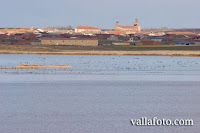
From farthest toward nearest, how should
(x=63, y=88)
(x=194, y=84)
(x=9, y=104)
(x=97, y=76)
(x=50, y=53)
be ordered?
1. (x=50, y=53)
2. (x=97, y=76)
3. (x=194, y=84)
4. (x=63, y=88)
5. (x=9, y=104)

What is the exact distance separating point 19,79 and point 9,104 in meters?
13.6

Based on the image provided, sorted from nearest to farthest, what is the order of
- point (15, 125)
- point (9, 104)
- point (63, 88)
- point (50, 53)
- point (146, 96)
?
point (15, 125) < point (9, 104) < point (146, 96) < point (63, 88) < point (50, 53)

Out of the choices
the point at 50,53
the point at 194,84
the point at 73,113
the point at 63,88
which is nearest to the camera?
the point at 73,113

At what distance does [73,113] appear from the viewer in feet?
73.3

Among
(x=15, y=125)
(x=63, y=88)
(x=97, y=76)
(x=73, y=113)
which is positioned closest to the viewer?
(x=15, y=125)

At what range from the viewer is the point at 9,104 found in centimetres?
2489

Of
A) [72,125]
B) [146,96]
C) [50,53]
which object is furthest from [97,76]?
[50,53]

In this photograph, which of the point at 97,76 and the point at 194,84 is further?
the point at 97,76

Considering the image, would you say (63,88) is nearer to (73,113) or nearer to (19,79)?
(19,79)

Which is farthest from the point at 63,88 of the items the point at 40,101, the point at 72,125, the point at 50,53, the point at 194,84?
the point at 50,53

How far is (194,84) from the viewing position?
3744 centimetres

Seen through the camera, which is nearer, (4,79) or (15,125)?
(15,125)

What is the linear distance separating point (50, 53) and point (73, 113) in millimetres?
73971

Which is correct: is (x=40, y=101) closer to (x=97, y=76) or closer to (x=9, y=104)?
(x=9, y=104)
